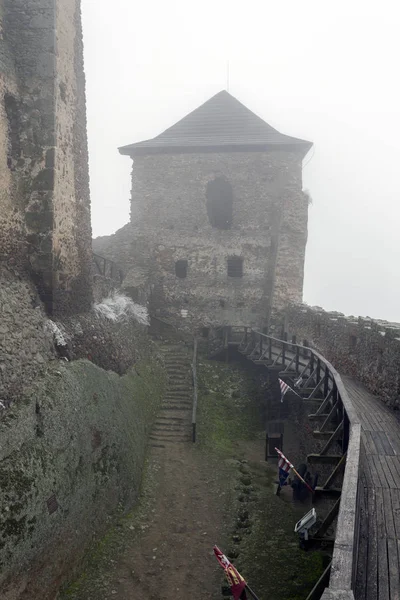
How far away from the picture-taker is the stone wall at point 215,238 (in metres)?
19.9

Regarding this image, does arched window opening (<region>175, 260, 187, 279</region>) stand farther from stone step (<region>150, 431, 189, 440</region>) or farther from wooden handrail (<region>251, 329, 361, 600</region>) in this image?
wooden handrail (<region>251, 329, 361, 600</region>)

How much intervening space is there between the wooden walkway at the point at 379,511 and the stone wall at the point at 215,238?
36.5 feet

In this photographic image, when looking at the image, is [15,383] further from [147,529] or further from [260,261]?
[260,261]

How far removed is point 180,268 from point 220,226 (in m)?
2.21

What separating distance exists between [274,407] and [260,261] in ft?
22.2

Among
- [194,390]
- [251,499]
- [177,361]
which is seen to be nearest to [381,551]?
[251,499]

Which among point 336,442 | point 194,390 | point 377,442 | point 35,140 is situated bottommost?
point 194,390

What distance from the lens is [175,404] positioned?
14367 mm

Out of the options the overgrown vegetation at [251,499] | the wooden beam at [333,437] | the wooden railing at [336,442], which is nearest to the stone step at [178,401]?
the overgrown vegetation at [251,499]

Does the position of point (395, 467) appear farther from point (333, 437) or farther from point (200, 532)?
point (200, 532)

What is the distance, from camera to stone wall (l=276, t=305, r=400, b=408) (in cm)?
1020

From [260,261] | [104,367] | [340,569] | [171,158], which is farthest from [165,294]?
[340,569]

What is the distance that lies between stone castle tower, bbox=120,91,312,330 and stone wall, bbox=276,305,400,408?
3190mm

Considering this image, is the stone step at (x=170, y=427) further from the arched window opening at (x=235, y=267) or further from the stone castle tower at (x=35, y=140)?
the arched window opening at (x=235, y=267)
